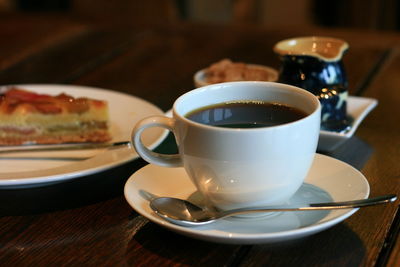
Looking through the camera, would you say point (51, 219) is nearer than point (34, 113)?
Yes

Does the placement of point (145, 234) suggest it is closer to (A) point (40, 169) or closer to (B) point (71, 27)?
(A) point (40, 169)

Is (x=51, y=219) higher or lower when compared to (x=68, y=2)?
higher

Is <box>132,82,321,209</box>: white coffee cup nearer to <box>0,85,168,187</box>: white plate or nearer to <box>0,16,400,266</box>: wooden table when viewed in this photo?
<box>0,16,400,266</box>: wooden table

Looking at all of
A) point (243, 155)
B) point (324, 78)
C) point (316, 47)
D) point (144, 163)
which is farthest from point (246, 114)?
point (316, 47)

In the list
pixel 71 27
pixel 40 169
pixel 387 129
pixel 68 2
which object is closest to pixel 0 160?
pixel 40 169

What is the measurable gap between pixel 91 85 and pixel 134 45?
1.23 feet

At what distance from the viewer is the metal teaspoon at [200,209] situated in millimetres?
769

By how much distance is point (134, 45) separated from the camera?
1943 millimetres

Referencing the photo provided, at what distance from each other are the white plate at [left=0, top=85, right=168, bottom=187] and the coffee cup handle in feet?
0.40

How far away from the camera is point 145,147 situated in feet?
2.84

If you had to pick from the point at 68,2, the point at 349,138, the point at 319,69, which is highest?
the point at 319,69

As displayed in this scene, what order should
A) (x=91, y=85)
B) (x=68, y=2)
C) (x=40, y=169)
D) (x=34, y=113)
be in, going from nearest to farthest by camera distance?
(x=40, y=169), (x=34, y=113), (x=91, y=85), (x=68, y=2)

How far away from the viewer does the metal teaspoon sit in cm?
77

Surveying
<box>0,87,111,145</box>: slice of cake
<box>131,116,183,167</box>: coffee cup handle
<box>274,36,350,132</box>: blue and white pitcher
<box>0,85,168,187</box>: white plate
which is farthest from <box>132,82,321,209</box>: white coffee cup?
<box>0,87,111,145</box>: slice of cake
